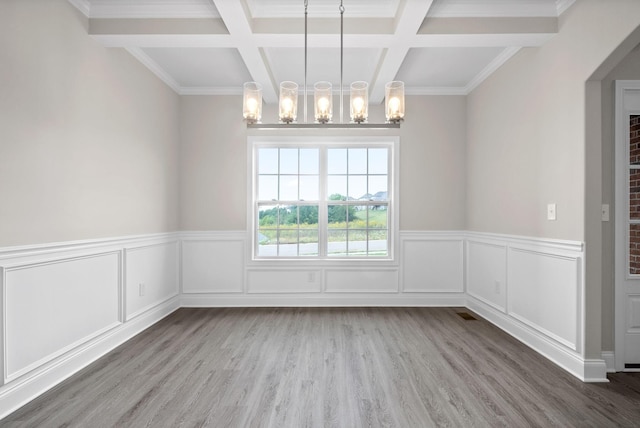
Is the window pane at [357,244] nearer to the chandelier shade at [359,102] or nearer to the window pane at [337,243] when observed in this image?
the window pane at [337,243]

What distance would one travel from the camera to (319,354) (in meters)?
3.12

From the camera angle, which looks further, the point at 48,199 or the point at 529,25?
the point at 529,25

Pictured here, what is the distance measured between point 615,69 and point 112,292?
4551 millimetres

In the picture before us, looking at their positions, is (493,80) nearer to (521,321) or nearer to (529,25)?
(529,25)

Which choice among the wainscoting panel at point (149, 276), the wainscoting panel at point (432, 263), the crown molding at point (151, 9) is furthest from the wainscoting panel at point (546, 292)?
the wainscoting panel at point (149, 276)

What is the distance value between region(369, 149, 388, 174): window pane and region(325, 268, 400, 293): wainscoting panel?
1316 mm

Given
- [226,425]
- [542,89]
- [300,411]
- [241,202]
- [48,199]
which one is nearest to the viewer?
[226,425]

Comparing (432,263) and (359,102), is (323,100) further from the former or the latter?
(432,263)

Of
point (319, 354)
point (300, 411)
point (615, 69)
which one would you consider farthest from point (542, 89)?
point (300, 411)

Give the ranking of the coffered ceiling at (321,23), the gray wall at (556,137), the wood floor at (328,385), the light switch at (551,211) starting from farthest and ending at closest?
the light switch at (551,211) < the coffered ceiling at (321,23) < the gray wall at (556,137) < the wood floor at (328,385)

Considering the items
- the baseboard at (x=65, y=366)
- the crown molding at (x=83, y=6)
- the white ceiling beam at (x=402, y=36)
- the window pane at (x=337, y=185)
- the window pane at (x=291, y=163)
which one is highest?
the crown molding at (x=83, y=6)

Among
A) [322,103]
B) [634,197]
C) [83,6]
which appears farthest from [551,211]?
[83,6]

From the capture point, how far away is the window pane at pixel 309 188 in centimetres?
488

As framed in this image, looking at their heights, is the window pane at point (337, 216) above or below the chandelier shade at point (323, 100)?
below
